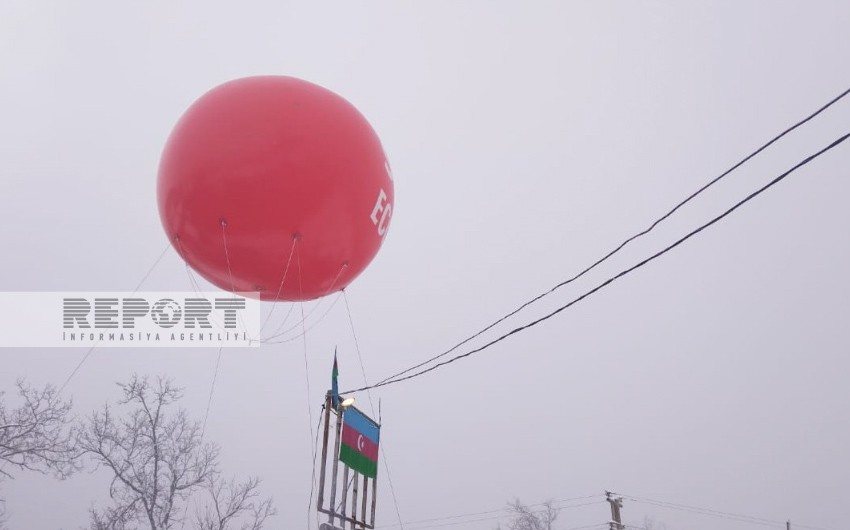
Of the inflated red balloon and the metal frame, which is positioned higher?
the inflated red balloon

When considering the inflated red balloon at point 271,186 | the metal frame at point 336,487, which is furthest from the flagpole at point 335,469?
the inflated red balloon at point 271,186

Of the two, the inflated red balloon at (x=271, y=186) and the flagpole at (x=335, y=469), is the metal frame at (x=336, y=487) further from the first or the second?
the inflated red balloon at (x=271, y=186)

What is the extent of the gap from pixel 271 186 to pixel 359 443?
6022mm

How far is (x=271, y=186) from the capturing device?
20.3 feet

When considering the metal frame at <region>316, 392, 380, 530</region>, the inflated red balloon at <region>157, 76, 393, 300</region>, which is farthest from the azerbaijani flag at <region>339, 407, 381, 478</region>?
the inflated red balloon at <region>157, 76, 393, 300</region>

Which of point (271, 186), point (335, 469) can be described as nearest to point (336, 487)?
point (335, 469)

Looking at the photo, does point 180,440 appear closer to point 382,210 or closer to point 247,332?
point 247,332

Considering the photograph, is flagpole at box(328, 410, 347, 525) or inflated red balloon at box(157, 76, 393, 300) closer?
inflated red balloon at box(157, 76, 393, 300)

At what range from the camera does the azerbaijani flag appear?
1016cm

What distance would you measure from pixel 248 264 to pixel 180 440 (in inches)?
734

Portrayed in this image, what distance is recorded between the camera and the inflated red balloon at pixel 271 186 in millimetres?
6254

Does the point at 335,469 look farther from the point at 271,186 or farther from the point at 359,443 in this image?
the point at 271,186

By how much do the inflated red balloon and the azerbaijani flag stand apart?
3792 mm

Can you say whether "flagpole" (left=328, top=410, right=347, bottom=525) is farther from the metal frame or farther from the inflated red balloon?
the inflated red balloon
